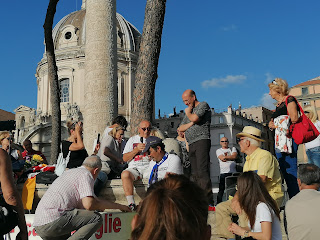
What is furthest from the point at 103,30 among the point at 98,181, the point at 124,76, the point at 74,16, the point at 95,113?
the point at 74,16

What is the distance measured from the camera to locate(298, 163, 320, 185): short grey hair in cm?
363

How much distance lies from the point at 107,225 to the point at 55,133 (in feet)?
24.7

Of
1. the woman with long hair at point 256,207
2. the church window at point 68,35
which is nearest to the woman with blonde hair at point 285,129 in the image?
the woman with long hair at point 256,207

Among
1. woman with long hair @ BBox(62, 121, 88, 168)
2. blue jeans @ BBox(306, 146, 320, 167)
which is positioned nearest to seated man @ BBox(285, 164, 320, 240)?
blue jeans @ BBox(306, 146, 320, 167)

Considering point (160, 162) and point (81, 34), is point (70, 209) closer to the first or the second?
point (160, 162)

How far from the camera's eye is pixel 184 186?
4.49ft

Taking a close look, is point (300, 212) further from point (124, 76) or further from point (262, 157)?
point (124, 76)

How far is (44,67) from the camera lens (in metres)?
39.9

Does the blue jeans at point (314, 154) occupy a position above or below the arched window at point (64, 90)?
below

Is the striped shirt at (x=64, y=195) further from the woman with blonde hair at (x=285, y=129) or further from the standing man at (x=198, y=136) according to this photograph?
the woman with blonde hair at (x=285, y=129)

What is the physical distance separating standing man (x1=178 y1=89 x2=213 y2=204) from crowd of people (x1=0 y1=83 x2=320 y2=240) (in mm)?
14

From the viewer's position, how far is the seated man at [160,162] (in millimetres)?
4832

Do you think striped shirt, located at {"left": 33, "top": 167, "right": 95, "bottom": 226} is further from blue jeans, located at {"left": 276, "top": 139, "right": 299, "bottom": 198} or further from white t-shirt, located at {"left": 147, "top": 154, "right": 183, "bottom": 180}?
blue jeans, located at {"left": 276, "top": 139, "right": 299, "bottom": 198}

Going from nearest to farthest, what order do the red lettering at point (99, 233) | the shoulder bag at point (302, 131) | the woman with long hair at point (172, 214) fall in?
the woman with long hair at point (172, 214)
the red lettering at point (99, 233)
the shoulder bag at point (302, 131)
